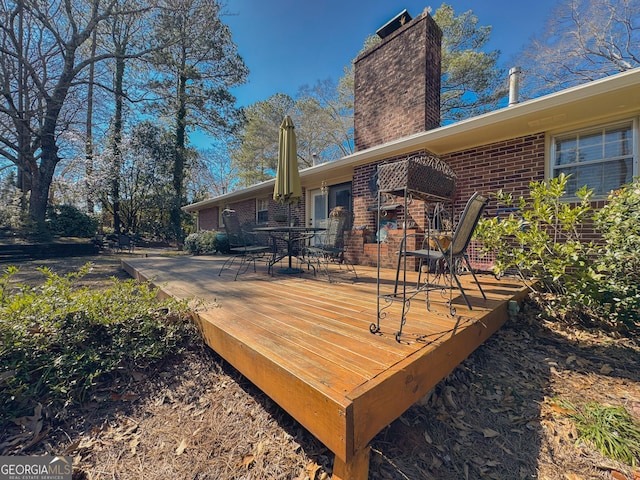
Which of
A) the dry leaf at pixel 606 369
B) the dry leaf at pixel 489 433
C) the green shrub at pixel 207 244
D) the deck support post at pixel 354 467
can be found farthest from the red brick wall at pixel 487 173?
the green shrub at pixel 207 244

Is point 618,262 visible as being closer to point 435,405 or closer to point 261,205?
point 435,405

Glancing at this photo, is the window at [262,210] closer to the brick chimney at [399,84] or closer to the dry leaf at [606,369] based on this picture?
the brick chimney at [399,84]

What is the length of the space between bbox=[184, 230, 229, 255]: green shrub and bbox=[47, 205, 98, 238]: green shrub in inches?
232

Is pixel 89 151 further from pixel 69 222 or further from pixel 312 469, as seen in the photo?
pixel 312 469

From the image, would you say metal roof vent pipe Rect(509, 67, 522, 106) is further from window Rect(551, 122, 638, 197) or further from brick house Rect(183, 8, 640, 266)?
window Rect(551, 122, 638, 197)

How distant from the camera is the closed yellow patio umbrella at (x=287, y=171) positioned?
4184 millimetres

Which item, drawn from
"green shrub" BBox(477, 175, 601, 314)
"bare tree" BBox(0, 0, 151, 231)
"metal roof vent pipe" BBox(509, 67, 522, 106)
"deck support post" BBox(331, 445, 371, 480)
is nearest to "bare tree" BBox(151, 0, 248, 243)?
"bare tree" BBox(0, 0, 151, 231)

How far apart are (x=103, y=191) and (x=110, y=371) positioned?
15904mm

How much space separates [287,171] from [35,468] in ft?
12.3

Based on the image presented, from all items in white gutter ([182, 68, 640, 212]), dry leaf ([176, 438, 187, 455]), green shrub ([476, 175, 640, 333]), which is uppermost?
white gutter ([182, 68, 640, 212])

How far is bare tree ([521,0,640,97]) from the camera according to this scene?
30.4ft

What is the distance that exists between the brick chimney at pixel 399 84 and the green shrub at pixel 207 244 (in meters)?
5.51

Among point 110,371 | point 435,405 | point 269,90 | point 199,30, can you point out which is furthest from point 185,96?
point 435,405

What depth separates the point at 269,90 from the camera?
15.6m
